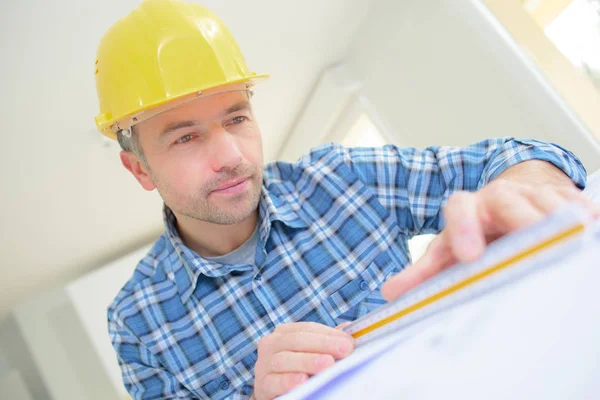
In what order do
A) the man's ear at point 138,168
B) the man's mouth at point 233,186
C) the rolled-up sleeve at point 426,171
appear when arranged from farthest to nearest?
1. the man's ear at point 138,168
2. the man's mouth at point 233,186
3. the rolled-up sleeve at point 426,171

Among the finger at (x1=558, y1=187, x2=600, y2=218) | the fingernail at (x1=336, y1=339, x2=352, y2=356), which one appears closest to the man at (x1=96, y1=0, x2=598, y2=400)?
the finger at (x1=558, y1=187, x2=600, y2=218)

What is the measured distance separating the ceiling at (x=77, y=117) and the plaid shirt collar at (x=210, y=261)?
543mm

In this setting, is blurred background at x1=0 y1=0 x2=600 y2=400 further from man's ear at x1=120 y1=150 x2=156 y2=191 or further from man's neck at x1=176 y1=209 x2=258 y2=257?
man's neck at x1=176 y1=209 x2=258 y2=257

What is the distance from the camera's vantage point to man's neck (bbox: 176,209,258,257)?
108 cm

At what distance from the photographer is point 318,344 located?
0.49 m

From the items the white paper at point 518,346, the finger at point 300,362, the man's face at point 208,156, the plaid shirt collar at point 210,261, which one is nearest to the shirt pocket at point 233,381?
the plaid shirt collar at point 210,261

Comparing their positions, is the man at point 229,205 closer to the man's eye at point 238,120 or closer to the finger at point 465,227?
the man's eye at point 238,120

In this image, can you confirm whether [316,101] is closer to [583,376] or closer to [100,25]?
[100,25]

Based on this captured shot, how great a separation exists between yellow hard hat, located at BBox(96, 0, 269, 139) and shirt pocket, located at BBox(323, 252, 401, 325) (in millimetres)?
539

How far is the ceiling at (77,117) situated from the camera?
1062mm

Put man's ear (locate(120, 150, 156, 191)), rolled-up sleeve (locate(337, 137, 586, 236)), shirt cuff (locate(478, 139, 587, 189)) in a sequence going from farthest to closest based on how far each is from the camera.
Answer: man's ear (locate(120, 150, 156, 191)) → rolled-up sleeve (locate(337, 137, 586, 236)) → shirt cuff (locate(478, 139, 587, 189))

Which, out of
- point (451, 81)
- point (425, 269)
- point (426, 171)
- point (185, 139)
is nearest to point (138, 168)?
point (185, 139)

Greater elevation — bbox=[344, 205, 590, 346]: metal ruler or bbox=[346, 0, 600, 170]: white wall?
bbox=[346, 0, 600, 170]: white wall

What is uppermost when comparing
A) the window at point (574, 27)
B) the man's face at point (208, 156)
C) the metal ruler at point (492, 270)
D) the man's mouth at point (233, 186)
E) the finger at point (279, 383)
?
the man's face at point (208, 156)
